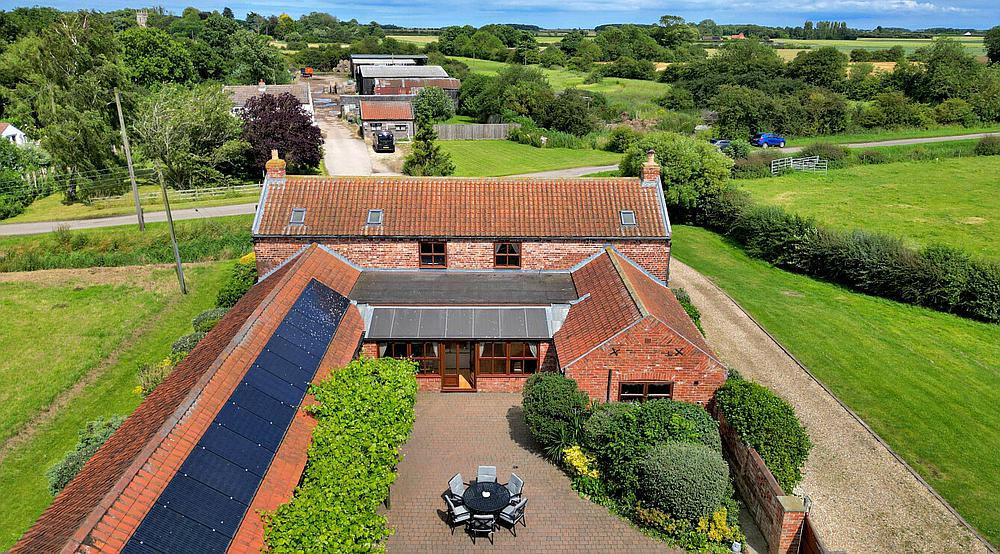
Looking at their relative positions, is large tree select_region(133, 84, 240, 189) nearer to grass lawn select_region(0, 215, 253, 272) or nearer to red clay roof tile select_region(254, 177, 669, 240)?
grass lawn select_region(0, 215, 253, 272)

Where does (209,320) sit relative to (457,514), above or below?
above

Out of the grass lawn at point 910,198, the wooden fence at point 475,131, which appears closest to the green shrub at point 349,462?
the grass lawn at point 910,198

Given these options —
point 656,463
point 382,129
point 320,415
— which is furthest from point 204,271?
point 382,129

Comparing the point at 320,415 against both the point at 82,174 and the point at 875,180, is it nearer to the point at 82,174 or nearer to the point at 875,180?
the point at 82,174

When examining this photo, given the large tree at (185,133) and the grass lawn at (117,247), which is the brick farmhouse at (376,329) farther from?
the large tree at (185,133)

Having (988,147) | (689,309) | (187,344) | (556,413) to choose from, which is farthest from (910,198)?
(187,344)

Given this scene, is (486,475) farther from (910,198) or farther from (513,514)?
(910,198)

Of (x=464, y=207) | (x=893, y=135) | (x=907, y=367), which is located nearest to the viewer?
(x=907, y=367)
